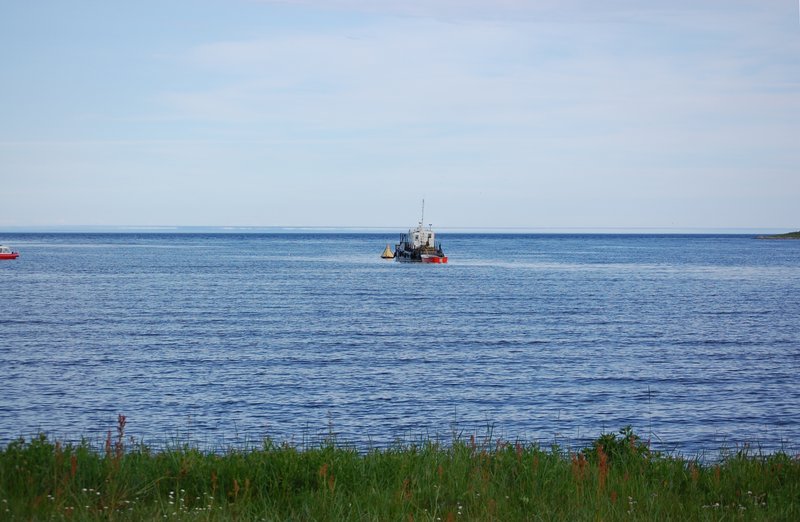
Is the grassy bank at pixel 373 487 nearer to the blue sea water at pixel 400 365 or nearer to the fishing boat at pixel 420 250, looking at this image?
the blue sea water at pixel 400 365

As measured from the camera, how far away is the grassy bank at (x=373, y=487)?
763 centimetres

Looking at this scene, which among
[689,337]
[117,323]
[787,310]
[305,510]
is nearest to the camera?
[305,510]

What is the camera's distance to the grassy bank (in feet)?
25.0

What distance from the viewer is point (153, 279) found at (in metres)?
80.2

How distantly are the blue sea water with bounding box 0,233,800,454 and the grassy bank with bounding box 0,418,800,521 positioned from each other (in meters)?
3.94

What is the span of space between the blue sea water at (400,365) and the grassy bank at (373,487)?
394 cm

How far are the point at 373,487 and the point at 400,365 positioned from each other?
2218cm

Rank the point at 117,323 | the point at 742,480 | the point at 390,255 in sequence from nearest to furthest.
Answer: the point at 742,480 < the point at 117,323 < the point at 390,255

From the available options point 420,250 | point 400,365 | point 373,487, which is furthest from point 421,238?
point 373,487

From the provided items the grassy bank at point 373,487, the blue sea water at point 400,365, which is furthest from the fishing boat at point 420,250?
the grassy bank at point 373,487

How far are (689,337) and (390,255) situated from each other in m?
98.0

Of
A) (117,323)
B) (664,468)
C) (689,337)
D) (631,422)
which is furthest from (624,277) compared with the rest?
(664,468)

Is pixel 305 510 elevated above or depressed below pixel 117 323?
above

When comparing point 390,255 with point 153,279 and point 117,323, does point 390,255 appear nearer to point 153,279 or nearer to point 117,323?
point 153,279
